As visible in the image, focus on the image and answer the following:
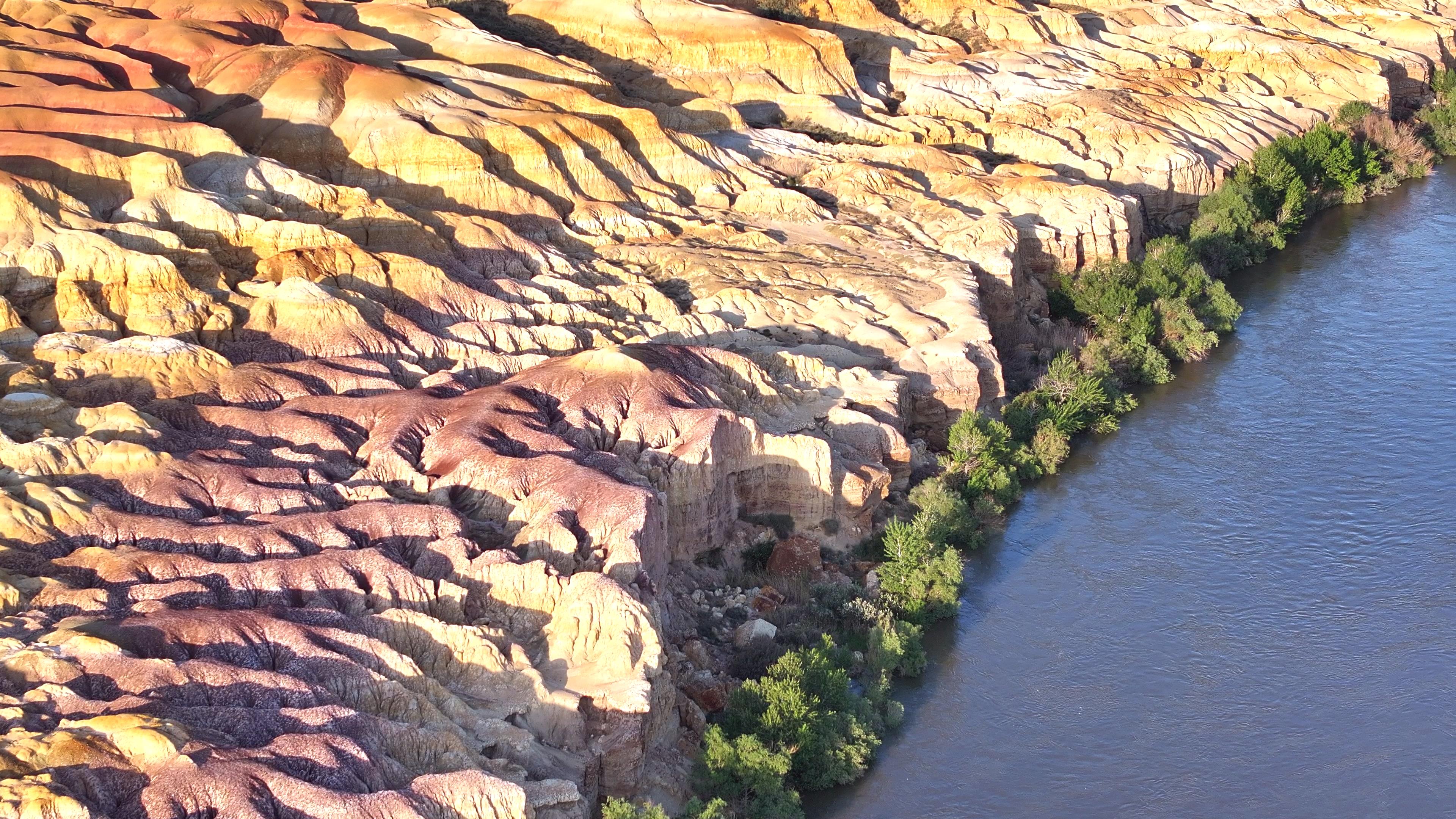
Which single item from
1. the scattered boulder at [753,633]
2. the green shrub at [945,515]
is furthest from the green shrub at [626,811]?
the green shrub at [945,515]

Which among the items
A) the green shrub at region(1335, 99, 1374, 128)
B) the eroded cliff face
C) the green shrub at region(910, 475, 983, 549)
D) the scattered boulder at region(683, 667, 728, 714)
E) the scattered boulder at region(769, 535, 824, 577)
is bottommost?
the scattered boulder at region(683, 667, 728, 714)

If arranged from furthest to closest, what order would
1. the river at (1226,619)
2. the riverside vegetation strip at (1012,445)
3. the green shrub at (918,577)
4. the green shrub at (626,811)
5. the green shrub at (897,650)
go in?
the green shrub at (918,577) → the green shrub at (897,650) → the river at (1226,619) → the riverside vegetation strip at (1012,445) → the green shrub at (626,811)

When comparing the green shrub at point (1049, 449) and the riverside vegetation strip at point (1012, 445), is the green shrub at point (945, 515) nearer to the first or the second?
the riverside vegetation strip at point (1012, 445)

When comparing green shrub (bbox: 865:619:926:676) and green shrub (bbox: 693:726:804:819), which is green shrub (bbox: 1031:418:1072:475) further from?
green shrub (bbox: 693:726:804:819)

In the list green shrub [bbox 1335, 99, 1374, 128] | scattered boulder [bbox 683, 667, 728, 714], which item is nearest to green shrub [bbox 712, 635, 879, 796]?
scattered boulder [bbox 683, 667, 728, 714]

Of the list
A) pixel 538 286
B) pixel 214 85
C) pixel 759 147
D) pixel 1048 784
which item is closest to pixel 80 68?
pixel 214 85

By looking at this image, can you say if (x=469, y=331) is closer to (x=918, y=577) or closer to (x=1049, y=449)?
(x=918, y=577)
